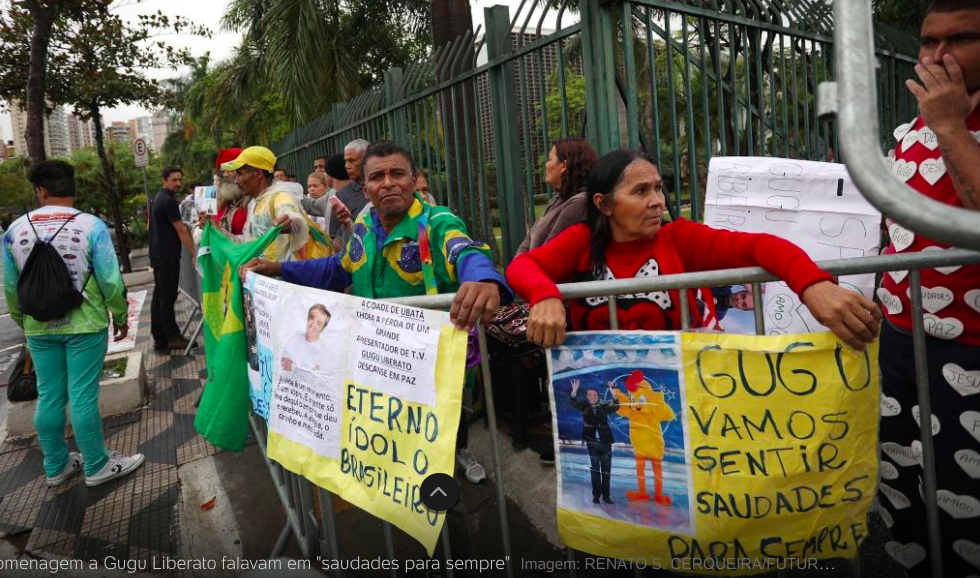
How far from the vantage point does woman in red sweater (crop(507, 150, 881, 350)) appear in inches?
74.5

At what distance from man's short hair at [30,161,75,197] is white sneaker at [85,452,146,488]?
5.89 ft

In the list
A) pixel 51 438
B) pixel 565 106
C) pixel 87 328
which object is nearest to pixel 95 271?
pixel 87 328

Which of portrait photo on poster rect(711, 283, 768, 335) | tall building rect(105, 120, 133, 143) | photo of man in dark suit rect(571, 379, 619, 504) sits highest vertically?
tall building rect(105, 120, 133, 143)

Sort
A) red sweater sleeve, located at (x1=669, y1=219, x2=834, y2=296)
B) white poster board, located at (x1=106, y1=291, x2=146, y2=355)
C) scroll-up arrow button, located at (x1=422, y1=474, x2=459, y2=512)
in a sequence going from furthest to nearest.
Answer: white poster board, located at (x1=106, y1=291, x2=146, y2=355)
scroll-up arrow button, located at (x1=422, y1=474, x2=459, y2=512)
red sweater sleeve, located at (x1=669, y1=219, x2=834, y2=296)

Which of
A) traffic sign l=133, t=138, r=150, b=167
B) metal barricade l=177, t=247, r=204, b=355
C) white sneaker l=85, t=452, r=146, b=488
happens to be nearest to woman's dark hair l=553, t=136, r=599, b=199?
white sneaker l=85, t=452, r=146, b=488

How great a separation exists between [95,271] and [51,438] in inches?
44.2

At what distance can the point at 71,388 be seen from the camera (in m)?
3.81

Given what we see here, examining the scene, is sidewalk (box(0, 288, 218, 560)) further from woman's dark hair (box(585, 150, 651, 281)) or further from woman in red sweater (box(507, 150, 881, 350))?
woman's dark hair (box(585, 150, 651, 281))

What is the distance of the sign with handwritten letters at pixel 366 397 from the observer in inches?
71.0

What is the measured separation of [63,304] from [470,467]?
267 centimetres

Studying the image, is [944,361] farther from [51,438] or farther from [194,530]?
[51,438]

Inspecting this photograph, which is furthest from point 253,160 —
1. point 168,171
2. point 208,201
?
point 168,171

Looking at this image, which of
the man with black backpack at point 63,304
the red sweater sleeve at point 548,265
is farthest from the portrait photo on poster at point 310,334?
the man with black backpack at point 63,304

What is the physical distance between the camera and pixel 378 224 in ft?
9.28
